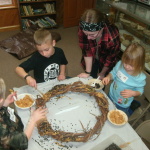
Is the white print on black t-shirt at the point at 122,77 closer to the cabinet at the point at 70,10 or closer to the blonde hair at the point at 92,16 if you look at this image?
the blonde hair at the point at 92,16

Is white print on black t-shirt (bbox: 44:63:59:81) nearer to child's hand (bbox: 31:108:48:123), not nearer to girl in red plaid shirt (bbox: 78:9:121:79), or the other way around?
girl in red plaid shirt (bbox: 78:9:121:79)

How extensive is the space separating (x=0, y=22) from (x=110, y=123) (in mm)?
3608

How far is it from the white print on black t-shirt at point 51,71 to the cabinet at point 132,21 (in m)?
1.34

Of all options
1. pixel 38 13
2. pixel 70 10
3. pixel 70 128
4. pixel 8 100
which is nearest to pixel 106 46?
pixel 70 128

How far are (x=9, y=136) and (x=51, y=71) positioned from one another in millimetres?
834

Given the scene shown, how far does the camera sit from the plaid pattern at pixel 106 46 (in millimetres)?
1528

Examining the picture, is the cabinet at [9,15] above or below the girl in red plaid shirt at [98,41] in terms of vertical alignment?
below

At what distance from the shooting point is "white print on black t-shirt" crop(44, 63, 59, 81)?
63.8 inches

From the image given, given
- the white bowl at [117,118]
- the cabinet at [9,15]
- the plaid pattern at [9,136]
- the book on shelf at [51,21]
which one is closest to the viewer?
the plaid pattern at [9,136]

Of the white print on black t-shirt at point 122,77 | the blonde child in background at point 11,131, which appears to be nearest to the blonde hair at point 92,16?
the white print on black t-shirt at point 122,77

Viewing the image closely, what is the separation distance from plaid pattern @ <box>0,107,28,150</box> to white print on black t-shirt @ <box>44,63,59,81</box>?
703mm

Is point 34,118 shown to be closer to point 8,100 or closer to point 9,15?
point 8,100

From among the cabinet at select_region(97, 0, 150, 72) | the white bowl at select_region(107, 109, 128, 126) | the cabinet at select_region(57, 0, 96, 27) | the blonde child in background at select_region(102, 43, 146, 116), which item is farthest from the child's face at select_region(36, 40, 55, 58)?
the cabinet at select_region(57, 0, 96, 27)

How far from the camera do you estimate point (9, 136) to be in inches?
35.7
